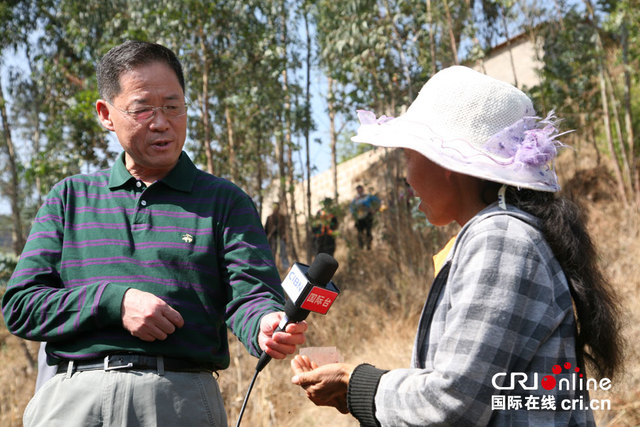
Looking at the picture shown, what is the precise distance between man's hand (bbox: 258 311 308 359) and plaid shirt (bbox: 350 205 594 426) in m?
0.33

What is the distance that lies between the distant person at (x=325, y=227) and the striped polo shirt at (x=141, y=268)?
9.65 metres

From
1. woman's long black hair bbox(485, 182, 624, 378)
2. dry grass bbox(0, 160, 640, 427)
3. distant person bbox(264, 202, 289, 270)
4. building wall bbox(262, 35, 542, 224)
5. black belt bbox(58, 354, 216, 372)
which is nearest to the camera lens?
woman's long black hair bbox(485, 182, 624, 378)

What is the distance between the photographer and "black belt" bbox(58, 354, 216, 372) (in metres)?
2.00

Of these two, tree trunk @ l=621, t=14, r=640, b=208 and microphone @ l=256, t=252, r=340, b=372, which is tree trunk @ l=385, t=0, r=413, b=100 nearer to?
tree trunk @ l=621, t=14, r=640, b=208

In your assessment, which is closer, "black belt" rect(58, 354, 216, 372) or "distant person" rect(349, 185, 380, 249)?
"black belt" rect(58, 354, 216, 372)

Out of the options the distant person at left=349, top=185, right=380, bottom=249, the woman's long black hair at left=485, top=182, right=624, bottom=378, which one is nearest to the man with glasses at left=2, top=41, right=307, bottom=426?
the woman's long black hair at left=485, top=182, right=624, bottom=378

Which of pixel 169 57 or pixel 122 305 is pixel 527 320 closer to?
pixel 122 305

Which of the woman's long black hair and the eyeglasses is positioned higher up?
the eyeglasses

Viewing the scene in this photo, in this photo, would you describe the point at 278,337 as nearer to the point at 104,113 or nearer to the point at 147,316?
the point at 147,316

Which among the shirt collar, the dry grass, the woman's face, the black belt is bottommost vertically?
the dry grass

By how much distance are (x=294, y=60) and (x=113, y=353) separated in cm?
921

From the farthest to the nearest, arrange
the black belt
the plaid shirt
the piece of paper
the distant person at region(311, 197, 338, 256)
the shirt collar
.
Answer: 1. the distant person at region(311, 197, 338, 256)
2. the shirt collar
3. the black belt
4. the piece of paper
5. the plaid shirt

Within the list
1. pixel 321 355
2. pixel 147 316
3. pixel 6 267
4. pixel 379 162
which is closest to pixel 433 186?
pixel 321 355

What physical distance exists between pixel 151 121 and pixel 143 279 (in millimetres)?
570
